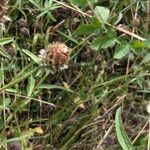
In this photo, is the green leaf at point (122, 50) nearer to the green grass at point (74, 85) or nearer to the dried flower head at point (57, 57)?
the green grass at point (74, 85)

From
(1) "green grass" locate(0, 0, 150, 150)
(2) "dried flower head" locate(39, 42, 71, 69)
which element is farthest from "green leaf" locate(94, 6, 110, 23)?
(2) "dried flower head" locate(39, 42, 71, 69)

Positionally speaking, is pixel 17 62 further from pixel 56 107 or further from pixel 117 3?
pixel 117 3

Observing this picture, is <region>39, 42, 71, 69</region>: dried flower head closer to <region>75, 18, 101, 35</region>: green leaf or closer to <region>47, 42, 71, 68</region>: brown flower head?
<region>47, 42, 71, 68</region>: brown flower head

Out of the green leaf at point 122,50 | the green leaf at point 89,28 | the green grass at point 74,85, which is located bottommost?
the green grass at point 74,85

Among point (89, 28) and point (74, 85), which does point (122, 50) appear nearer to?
point (89, 28)

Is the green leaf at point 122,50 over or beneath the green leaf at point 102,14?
beneath

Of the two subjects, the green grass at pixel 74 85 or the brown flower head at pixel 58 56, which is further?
the green grass at pixel 74 85

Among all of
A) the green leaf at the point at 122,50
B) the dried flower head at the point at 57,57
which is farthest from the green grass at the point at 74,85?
the dried flower head at the point at 57,57

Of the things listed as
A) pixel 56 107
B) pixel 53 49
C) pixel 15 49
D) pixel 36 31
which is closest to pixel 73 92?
pixel 56 107
